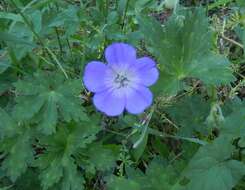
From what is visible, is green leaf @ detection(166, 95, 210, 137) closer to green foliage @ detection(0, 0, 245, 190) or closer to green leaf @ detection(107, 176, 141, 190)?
green foliage @ detection(0, 0, 245, 190)

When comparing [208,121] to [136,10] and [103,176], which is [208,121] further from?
[136,10]

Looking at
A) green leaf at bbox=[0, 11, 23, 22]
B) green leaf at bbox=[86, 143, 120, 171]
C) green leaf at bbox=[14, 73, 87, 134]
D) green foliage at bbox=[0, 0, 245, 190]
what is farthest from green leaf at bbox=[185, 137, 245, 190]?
green leaf at bbox=[0, 11, 23, 22]

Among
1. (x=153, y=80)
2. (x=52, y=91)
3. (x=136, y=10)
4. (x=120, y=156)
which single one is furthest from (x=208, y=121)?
(x=136, y=10)

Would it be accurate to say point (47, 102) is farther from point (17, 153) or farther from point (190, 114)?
point (190, 114)

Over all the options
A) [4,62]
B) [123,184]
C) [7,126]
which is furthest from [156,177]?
[4,62]

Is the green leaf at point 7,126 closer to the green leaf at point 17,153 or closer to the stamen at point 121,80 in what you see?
the green leaf at point 17,153

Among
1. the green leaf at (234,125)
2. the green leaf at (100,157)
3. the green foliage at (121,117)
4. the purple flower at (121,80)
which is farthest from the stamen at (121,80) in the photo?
the green leaf at (234,125)

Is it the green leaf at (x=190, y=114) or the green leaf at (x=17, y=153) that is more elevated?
the green leaf at (x=190, y=114)
